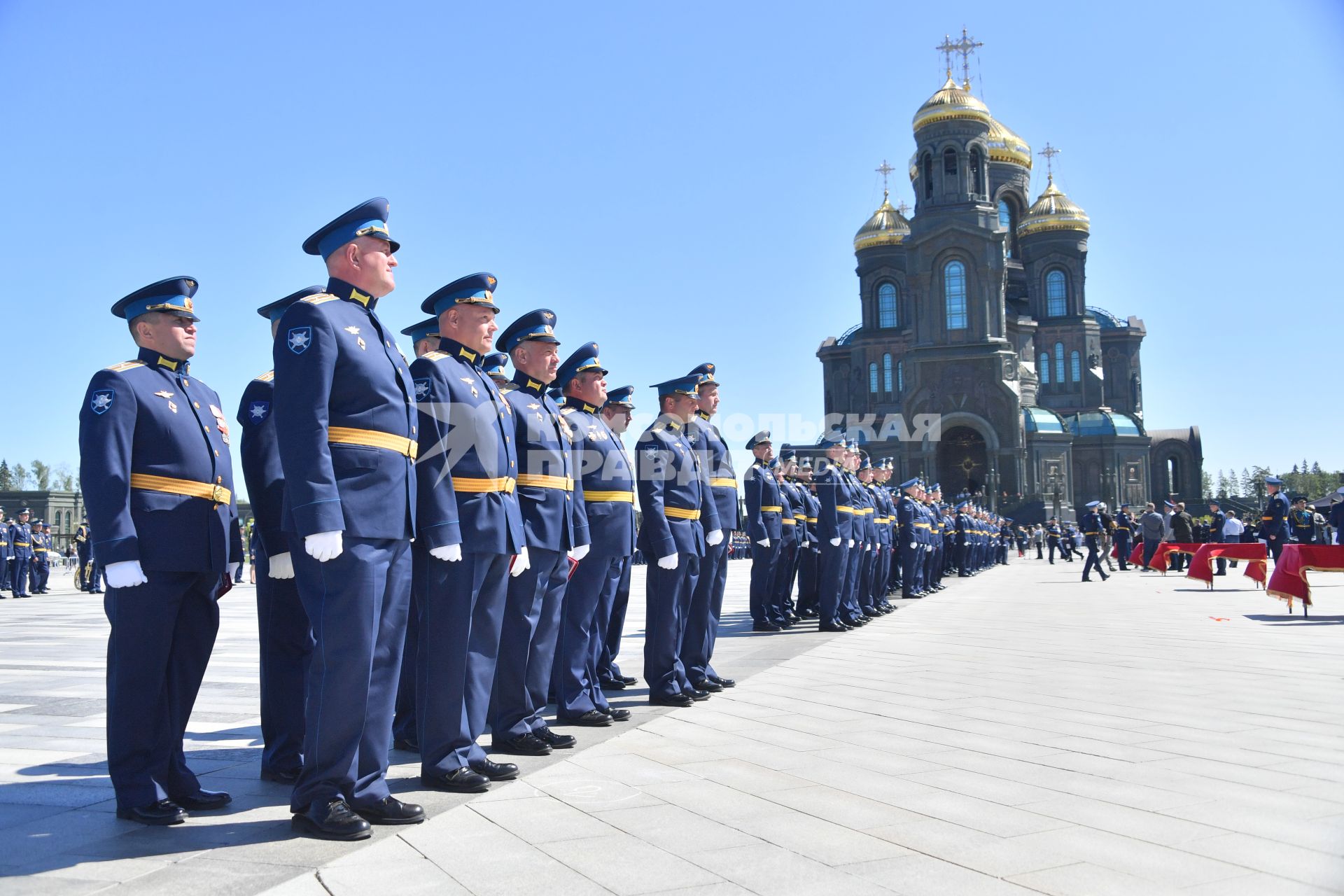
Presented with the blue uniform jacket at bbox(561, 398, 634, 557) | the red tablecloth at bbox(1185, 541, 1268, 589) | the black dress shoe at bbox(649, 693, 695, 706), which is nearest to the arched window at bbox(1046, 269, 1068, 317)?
the red tablecloth at bbox(1185, 541, 1268, 589)

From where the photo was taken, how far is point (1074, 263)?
71438 mm

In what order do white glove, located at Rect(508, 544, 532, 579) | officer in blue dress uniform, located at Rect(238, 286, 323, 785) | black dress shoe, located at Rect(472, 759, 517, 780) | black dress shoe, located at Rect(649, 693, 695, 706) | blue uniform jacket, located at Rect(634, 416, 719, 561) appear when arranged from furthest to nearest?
1. blue uniform jacket, located at Rect(634, 416, 719, 561)
2. black dress shoe, located at Rect(649, 693, 695, 706)
3. white glove, located at Rect(508, 544, 532, 579)
4. officer in blue dress uniform, located at Rect(238, 286, 323, 785)
5. black dress shoe, located at Rect(472, 759, 517, 780)

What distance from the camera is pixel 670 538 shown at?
688 centimetres

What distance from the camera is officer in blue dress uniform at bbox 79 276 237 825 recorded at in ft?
13.3

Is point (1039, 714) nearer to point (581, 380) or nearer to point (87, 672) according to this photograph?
point (581, 380)

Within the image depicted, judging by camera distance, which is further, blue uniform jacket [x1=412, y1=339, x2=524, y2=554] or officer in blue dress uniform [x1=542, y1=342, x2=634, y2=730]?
officer in blue dress uniform [x1=542, y1=342, x2=634, y2=730]

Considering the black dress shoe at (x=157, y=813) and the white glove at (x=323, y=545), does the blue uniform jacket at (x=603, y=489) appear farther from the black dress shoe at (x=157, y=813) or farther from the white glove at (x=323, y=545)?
the black dress shoe at (x=157, y=813)

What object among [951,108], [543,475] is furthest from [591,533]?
[951,108]

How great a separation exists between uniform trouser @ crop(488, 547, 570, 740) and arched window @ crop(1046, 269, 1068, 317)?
235 ft

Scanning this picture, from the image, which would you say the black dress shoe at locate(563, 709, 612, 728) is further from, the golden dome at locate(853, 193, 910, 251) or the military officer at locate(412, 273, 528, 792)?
the golden dome at locate(853, 193, 910, 251)

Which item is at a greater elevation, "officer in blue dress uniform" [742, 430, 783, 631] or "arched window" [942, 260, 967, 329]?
"arched window" [942, 260, 967, 329]

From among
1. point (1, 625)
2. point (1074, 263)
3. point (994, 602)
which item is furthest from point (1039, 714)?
point (1074, 263)

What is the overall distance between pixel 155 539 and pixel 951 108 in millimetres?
64903

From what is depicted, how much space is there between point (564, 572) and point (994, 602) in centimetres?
1259
